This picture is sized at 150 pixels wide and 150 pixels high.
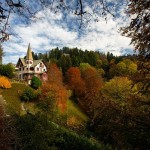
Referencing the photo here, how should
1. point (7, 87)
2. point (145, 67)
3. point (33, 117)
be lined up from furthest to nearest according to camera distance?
point (7, 87) < point (33, 117) < point (145, 67)

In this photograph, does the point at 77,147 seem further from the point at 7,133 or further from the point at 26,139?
the point at 7,133

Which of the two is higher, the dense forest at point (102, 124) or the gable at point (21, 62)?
the gable at point (21, 62)

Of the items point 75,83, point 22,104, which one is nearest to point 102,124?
point 22,104

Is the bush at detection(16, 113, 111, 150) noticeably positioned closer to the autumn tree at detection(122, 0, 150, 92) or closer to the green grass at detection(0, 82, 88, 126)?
the autumn tree at detection(122, 0, 150, 92)

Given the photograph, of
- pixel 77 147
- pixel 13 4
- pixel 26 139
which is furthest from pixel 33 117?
pixel 13 4

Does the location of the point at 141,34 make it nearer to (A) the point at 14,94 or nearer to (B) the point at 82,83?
(A) the point at 14,94

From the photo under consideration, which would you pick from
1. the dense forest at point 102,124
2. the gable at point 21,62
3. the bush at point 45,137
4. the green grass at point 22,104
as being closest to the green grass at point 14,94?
the green grass at point 22,104

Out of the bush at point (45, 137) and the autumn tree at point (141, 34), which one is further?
the bush at point (45, 137)

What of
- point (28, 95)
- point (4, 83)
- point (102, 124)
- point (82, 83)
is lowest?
point (102, 124)

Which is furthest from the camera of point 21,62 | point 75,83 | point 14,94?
point 21,62

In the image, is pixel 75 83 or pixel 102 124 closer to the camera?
pixel 102 124

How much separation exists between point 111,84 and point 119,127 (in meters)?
35.5

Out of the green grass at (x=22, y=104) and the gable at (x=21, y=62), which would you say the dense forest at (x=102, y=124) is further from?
the gable at (x=21, y=62)

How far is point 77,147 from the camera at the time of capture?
58.4ft
